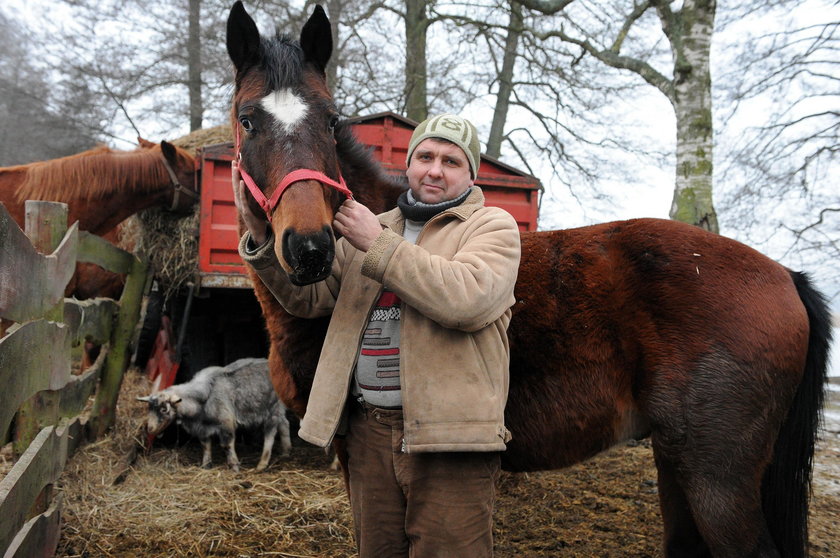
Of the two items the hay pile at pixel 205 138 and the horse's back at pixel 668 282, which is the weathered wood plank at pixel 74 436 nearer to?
the horse's back at pixel 668 282

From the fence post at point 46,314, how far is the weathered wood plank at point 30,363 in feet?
0.28

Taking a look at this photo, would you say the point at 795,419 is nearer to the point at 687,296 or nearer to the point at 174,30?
the point at 687,296

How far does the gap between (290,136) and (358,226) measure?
1.38ft

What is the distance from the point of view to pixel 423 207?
5.90ft

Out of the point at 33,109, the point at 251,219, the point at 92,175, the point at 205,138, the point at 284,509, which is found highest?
the point at 33,109

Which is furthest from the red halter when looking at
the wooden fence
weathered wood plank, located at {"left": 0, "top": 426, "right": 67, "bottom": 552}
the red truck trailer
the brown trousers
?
the red truck trailer

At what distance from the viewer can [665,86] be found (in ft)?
22.8

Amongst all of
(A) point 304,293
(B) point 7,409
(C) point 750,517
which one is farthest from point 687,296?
(B) point 7,409

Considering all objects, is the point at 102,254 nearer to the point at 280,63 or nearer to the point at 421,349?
the point at 280,63

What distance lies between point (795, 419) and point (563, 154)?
1206 centimetres

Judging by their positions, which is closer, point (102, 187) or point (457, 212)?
point (457, 212)

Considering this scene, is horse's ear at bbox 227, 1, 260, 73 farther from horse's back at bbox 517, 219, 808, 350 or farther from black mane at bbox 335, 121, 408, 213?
horse's back at bbox 517, 219, 808, 350

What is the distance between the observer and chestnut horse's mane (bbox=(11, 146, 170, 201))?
16.0 feet

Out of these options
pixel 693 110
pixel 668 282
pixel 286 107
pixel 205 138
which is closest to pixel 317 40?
pixel 286 107
